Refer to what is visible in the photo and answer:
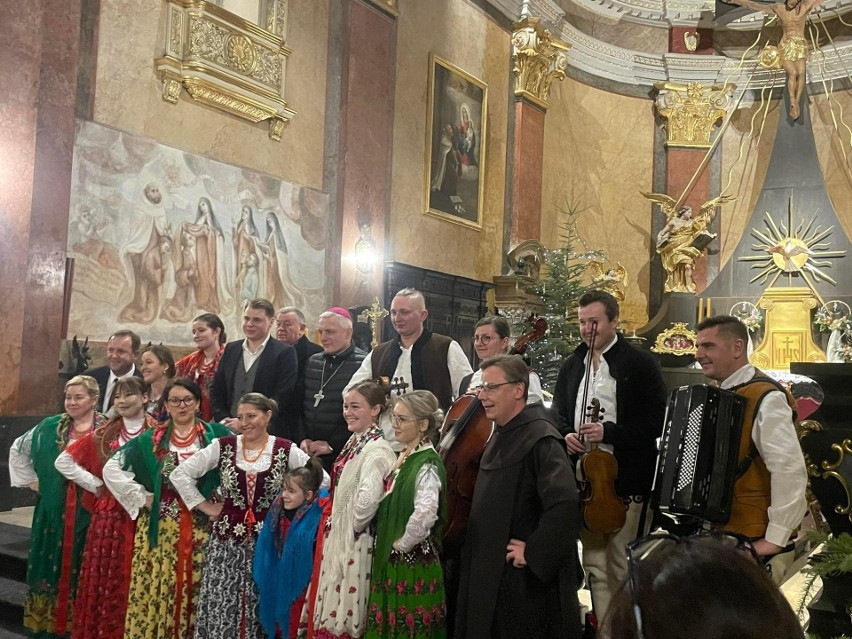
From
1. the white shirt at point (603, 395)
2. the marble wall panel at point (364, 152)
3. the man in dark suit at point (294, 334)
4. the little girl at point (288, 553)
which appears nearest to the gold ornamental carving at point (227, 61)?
the marble wall panel at point (364, 152)

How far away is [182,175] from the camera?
9188 millimetres

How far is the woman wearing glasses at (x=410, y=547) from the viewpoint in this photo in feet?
12.2

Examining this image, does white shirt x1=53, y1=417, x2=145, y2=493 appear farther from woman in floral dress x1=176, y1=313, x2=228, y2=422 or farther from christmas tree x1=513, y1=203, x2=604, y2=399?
christmas tree x1=513, y1=203, x2=604, y2=399

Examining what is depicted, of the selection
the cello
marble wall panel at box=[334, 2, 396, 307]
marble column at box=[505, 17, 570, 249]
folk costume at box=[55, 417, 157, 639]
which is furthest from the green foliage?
marble column at box=[505, 17, 570, 249]

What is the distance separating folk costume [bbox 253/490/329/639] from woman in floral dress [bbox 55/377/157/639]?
2.91ft

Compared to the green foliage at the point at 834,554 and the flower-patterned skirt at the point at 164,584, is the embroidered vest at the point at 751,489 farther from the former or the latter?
the flower-patterned skirt at the point at 164,584

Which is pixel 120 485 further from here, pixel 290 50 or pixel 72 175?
pixel 290 50

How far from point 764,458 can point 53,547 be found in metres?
4.08

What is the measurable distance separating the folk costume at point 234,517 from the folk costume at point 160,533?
0.12 metres

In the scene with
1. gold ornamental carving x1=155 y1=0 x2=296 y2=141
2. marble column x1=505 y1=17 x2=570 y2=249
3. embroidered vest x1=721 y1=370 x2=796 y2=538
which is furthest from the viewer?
marble column x1=505 y1=17 x2=570 y2=249

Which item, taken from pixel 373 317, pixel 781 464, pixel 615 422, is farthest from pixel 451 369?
pixel 373 317

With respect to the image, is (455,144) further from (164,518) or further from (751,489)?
(751,489)

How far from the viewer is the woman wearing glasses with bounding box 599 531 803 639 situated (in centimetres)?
105

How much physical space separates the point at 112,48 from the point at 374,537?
21.8 feet
